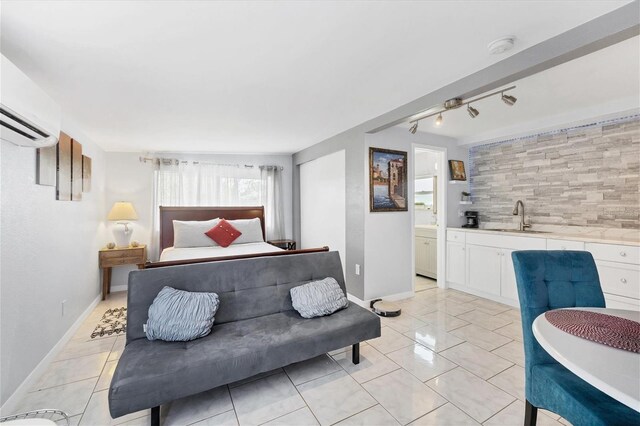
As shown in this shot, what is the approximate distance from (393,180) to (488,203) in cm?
181

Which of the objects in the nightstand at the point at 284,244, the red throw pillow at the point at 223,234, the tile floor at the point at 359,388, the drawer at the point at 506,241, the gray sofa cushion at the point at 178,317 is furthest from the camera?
the nightstand at the point at 284,244

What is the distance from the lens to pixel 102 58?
1.92m

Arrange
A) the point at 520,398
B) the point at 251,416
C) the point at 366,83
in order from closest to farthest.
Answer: the point at 251,416
the point at 520,398
the point at 366,83

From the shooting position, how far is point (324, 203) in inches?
181

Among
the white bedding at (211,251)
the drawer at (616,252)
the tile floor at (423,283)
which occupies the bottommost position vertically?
the tile floor at (423,283)

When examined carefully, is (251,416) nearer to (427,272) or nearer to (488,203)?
(427,272)

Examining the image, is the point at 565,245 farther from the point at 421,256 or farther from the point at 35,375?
the point at 35,375

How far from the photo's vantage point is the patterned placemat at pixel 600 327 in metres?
1.05

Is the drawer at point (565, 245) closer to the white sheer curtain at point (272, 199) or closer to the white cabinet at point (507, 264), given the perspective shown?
the white cabinet at point (507, 264)

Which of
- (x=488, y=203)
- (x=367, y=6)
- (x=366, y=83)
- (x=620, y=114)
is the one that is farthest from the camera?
(x=488, y=203)

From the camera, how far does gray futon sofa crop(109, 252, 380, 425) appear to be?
1.56 metres

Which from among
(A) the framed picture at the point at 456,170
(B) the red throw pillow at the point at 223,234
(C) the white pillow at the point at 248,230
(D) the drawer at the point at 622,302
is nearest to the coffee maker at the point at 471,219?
(A) the framed picture at the point at 456,170

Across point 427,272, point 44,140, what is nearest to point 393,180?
point 427,272

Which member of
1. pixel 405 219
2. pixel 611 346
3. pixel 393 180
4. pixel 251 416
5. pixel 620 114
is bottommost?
pixel 251 416
